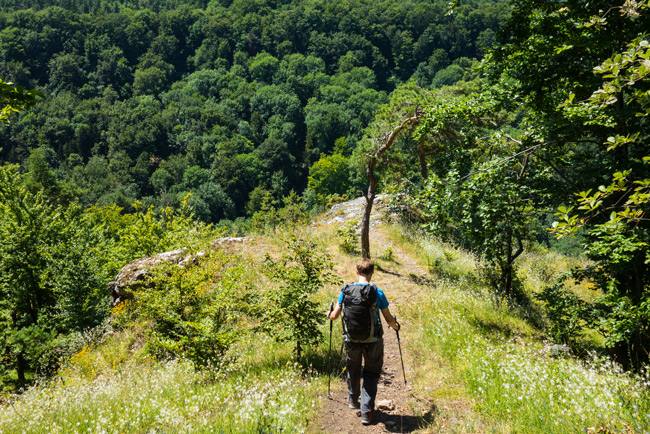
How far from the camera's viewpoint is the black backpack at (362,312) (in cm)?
436

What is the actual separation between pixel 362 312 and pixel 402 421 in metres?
1.36

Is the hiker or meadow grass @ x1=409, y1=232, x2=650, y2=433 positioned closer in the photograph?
meadow grass @ x1=409, y1=232, x2=650, y2=433

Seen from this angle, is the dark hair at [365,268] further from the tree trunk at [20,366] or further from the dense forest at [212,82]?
the dense forest at [212,82]

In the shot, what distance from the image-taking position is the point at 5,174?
21.4 meters

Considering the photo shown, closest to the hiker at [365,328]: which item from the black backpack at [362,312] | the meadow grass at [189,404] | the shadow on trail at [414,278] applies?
the black backpack at [362,312]

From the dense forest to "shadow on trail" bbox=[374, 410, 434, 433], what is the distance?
7131cm

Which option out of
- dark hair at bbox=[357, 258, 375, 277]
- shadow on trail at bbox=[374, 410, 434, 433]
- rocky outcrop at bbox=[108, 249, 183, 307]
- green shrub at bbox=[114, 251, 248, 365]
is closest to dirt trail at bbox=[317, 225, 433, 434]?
shadow on trail at bbox=[374, 410, 434, 433]

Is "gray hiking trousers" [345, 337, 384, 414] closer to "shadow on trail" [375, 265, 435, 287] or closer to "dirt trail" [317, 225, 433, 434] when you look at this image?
"dirt trail" [317, 225, 433, 434]

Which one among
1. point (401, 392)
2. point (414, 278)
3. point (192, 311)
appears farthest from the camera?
point (414, 278)

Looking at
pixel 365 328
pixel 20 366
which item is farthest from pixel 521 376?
pixel 20 366

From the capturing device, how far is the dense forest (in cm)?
9150

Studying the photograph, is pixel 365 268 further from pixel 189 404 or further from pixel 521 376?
pixel 189 404

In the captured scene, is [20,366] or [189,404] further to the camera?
[20,366]

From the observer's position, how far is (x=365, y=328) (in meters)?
4.39
